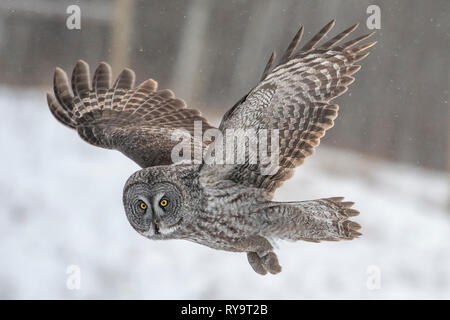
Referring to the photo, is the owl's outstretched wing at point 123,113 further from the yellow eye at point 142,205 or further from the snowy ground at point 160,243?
the snowy ground at point 160,243

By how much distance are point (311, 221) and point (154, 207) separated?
551 mm

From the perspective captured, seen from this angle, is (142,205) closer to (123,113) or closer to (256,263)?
(256,263)

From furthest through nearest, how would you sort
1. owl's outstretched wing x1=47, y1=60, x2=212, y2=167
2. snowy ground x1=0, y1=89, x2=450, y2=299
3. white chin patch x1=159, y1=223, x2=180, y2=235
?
1. snowy ground x1=0, y1=89, x2=450, y2=299
2. owl's outstretched wing x1=47, y1=60, x2=212, y2=167
3. white chin patch x1=159, y1=223, x2=180, y2=235

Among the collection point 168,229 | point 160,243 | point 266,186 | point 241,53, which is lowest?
point 160,243

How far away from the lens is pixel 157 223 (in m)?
2.35

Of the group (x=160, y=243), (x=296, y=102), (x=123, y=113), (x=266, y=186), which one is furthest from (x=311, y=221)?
(x=160, y=243)

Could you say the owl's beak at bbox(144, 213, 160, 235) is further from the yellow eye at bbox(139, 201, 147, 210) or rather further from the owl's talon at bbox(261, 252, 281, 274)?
the owl's talon at bbox(261, 252, 281, 274)

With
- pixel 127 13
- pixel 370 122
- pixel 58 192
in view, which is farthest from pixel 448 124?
pixel 58 192

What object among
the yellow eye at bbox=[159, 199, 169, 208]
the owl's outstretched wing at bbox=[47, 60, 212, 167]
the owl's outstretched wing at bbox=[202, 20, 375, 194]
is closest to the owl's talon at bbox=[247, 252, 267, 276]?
the owl's outstretched wing at bbox=[202, 20, 375, 194]

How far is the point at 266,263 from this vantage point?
2330mm

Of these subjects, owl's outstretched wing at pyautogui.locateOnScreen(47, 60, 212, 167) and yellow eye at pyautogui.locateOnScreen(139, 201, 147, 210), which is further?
owl's outstretched wing at pyautogui.locateOnScreen(47, 60, 212, 167)

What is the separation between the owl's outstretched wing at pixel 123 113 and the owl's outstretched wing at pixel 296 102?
16.7 inches

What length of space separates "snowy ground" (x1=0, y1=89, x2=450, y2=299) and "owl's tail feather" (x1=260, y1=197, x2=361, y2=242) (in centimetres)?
226

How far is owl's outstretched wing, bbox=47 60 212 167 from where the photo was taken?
2.76 m
